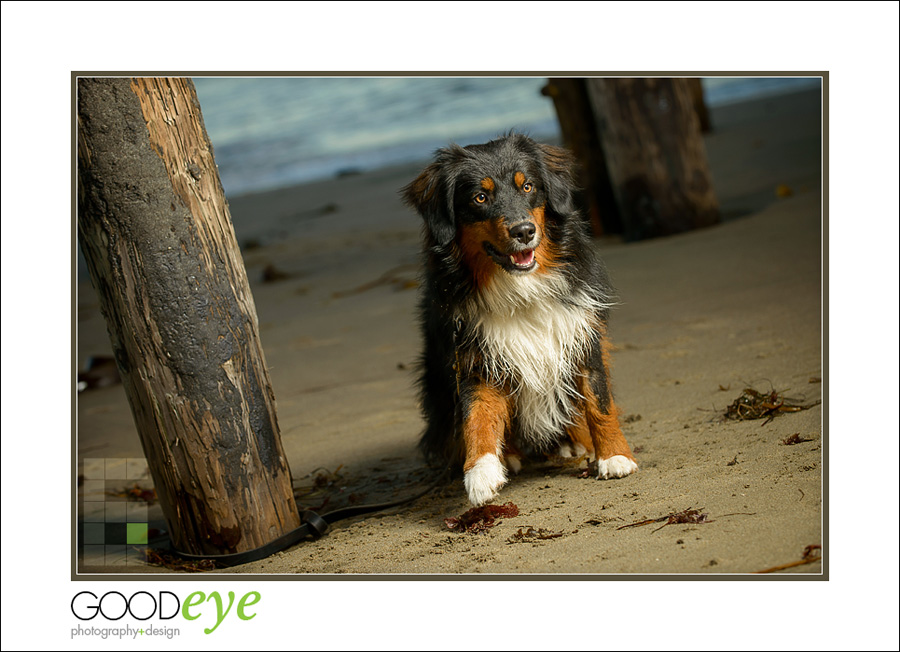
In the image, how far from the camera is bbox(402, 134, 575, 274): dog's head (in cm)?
351

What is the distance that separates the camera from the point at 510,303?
376 centimetres

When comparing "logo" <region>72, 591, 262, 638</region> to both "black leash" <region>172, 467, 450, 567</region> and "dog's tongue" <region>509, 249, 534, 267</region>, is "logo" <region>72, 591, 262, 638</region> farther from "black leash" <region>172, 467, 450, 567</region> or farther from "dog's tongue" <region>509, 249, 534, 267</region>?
"dog's tongue" <region>509, 249, 534, 267</region>

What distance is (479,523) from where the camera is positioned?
11.3 ft

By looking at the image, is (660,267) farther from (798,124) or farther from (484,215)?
(484,215)

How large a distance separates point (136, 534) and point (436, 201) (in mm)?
1936

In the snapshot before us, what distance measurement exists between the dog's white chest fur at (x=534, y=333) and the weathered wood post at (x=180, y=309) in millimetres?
998

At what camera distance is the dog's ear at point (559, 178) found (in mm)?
3702

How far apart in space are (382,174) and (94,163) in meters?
7.09

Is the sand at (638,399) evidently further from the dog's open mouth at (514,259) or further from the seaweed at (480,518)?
the dog's open mouth at (514,259)

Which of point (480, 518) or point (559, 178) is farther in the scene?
point (559, 178)

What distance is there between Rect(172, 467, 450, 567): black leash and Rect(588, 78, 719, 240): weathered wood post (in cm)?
445

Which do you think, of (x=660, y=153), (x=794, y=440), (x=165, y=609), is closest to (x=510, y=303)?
(x=794, y=440)

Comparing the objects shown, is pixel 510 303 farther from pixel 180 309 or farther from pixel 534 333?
pixel 180 309

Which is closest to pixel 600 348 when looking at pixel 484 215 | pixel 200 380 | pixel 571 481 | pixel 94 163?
pixel 571 481
